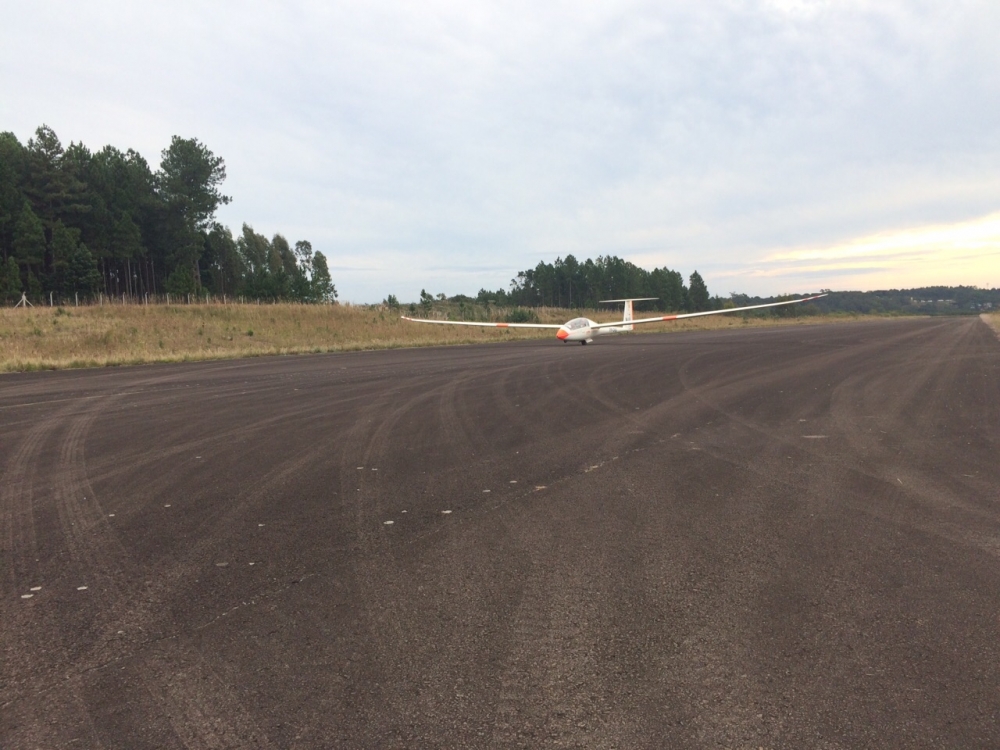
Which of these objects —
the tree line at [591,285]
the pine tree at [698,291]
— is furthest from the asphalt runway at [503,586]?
the pine tree at [698,291]

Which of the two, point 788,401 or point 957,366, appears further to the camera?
point 957,366

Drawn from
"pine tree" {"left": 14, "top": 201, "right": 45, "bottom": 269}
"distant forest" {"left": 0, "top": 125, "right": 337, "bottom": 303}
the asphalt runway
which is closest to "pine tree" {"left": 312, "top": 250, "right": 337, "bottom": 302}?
"distant forest" {"left": 0, "top": 125, "right": 337, "bottom": 303}

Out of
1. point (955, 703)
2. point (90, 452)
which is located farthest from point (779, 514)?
point (90, 452)

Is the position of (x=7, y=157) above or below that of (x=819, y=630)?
above

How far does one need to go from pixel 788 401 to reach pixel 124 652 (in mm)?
10807

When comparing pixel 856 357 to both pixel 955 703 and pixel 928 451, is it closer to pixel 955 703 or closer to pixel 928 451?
pixel 928 451

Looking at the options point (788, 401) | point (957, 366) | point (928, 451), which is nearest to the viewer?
point (928, 451)

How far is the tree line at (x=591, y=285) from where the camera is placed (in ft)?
403

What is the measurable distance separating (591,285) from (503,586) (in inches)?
4823

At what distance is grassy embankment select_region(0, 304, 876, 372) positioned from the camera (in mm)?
24328

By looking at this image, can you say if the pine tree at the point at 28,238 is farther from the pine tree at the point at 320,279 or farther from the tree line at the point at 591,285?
the tree line at the point at 591,285

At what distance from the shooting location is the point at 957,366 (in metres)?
16.6

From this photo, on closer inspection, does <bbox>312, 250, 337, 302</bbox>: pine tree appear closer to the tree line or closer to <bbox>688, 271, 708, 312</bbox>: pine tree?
the tree line

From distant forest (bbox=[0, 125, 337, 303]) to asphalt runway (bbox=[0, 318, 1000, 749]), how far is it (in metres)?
44.5
